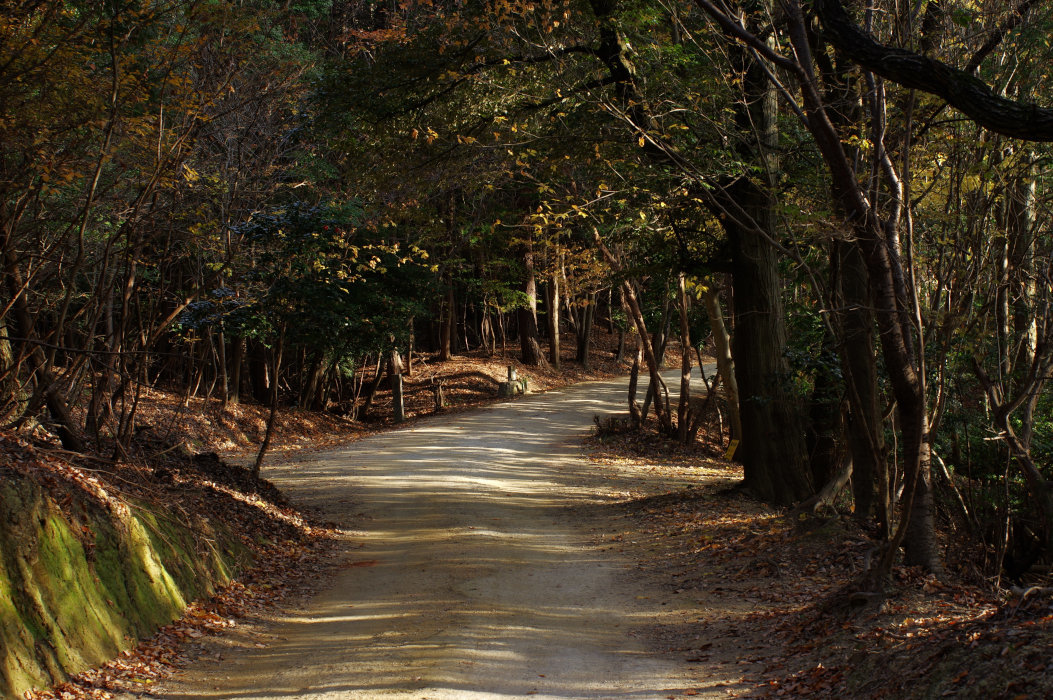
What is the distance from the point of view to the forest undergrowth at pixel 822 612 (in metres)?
4.61

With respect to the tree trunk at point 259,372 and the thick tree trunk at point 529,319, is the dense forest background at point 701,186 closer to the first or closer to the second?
the tree trunk at point 259,372

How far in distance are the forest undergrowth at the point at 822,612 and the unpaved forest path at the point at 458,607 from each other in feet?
1.74

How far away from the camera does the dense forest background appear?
6609 mm

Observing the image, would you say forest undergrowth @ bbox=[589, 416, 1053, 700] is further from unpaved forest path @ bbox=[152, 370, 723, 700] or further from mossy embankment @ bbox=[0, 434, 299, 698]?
mossy embankment @ bbox=[0, 434, 299, 698]

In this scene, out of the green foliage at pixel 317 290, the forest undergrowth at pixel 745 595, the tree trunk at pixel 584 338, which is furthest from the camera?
the tree trunk at pixel 584 338

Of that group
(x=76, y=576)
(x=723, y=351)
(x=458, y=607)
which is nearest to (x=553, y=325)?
(x=723, y=351)

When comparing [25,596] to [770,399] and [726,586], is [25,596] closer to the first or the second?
[726,586]

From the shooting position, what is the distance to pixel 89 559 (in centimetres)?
637

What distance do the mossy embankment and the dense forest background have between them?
108cm

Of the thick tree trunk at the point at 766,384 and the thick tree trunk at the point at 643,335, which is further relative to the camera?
the thick tree trunk at the point at 643,335

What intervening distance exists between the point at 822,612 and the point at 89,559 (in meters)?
5.68

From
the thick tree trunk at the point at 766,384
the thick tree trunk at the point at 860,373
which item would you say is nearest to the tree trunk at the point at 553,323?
the thick tree trunk at the point at 766,384

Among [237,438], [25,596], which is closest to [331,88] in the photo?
[25,596]

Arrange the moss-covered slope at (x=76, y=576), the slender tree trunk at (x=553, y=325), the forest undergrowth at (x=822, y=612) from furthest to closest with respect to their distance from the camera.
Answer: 1. the slender tree trunk at (x=553, y=325)
2. the moss-covered slope at (x=76, y=576)
3. the forest undergrowth at (x=822, y=612)
